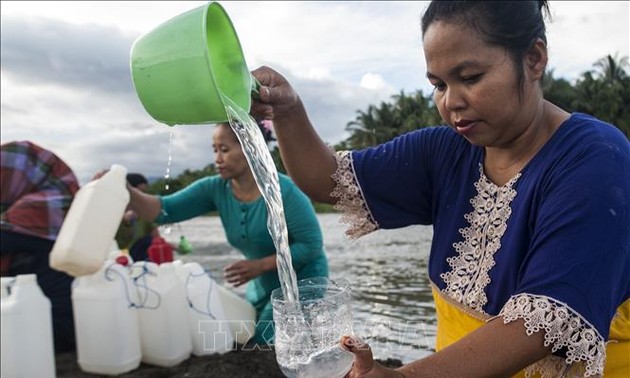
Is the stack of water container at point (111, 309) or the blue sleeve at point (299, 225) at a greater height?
the blue sleeve at point (299, 225)

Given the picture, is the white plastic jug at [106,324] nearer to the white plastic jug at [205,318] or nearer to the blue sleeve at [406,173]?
the white plastic jug at [205,318]

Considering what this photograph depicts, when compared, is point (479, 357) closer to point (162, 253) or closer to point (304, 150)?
point (304, 150)

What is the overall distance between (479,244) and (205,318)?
2.35m

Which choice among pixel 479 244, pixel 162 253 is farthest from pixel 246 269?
pixel 479 244

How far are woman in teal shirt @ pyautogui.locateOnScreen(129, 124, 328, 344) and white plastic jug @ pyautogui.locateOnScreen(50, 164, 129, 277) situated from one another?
0.17m

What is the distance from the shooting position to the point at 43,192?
366 cm

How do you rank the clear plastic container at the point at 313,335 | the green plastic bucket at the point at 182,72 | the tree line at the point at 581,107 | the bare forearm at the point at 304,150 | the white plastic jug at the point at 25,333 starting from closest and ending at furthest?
the clear plastic container at the point at 313,335 → the green plastic bucket at the point at 182,72 → the bare forearm at the point at 304,150 → the white plastic jug at the point at 25,333 → the tree line at the point at 581,107

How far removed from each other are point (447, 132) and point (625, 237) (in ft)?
1.91

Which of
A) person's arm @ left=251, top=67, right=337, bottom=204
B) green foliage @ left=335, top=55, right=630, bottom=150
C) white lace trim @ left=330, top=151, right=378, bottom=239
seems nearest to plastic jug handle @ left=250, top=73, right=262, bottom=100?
person's arm @ left=251, top=67, right=337, bottom=204

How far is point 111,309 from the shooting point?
309 centimetres

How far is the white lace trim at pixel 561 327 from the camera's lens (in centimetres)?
106

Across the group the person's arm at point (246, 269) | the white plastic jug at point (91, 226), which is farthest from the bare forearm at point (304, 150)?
the white plastic jug at point (91, 226)

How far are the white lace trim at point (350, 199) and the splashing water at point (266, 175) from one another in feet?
0.58

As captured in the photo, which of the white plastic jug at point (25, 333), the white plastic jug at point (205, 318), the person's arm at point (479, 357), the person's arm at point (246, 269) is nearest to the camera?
the person's arm at point (479, 357)
